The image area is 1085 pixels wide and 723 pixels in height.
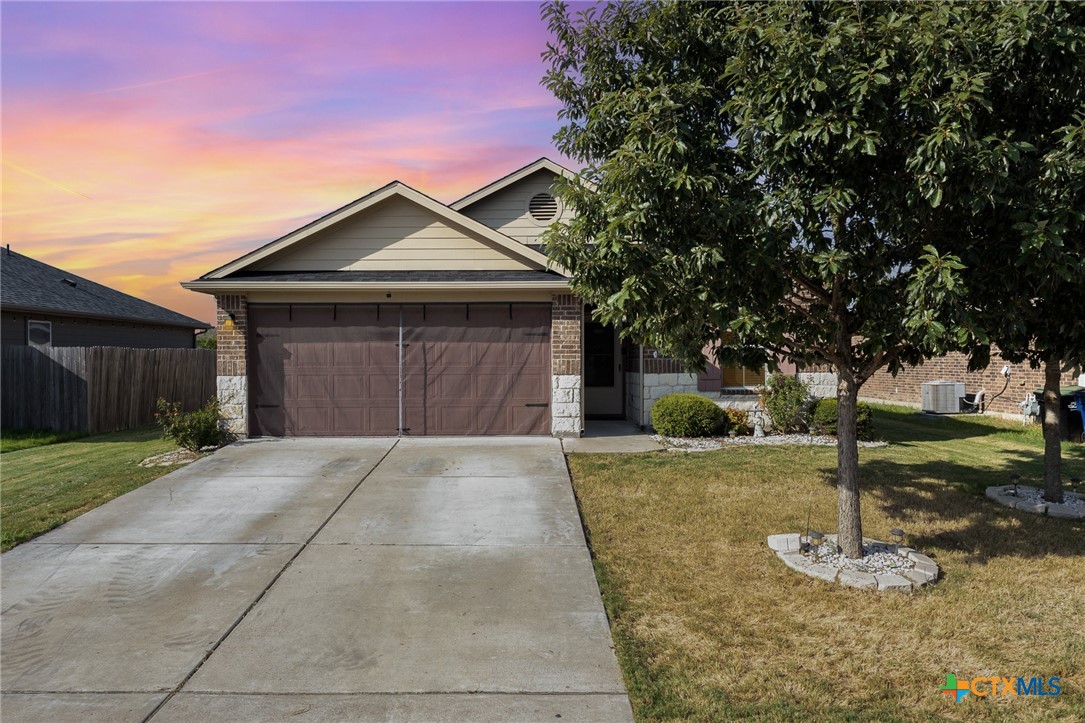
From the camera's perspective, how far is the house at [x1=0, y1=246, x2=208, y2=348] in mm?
18250

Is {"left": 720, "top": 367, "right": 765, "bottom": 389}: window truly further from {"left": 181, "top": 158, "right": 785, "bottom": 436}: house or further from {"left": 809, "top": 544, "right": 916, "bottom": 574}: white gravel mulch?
{"left": 809, "top": 544, "right": 916, "bottom": 574}: white gravel mulch

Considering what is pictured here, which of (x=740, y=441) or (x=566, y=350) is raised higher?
(x=566, y=350)

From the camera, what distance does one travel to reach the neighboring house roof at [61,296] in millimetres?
18453

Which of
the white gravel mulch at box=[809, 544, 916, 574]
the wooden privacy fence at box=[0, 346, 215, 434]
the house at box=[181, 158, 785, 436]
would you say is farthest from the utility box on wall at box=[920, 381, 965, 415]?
the wooden privacy fence at box=[0, 346, 215, 434]

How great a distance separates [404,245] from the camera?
12.4 metres

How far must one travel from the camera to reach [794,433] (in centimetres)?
1268

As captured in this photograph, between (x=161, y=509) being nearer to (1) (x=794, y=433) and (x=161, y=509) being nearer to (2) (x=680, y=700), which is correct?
(2) (x=680, y=700)

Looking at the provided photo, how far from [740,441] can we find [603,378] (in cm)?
423

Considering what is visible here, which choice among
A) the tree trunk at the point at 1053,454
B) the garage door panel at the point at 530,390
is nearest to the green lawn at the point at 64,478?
the garage door panel at the point at 530,390

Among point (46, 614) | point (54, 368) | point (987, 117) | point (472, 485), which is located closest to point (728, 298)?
point (987, 117)

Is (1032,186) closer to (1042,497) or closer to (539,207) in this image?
(1042,497)

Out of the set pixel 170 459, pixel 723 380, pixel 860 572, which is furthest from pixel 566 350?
pixel 860 572

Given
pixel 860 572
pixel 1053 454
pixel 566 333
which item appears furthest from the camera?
pixel 566 333

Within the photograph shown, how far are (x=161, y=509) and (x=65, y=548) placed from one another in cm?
132
